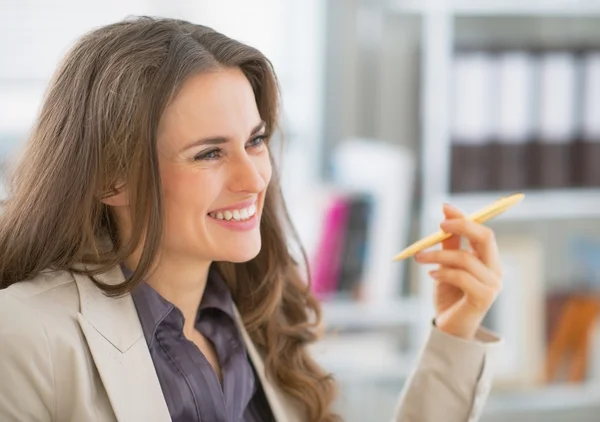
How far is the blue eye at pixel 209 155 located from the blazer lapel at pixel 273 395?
0.33 metres

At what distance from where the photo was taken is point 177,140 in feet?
4.33

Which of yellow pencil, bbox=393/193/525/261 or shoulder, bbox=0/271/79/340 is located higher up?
yellow pencil, bbox=393/193/525/261

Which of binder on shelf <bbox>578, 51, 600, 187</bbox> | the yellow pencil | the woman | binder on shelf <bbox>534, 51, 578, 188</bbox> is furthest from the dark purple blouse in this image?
binder on shelf <bbox>578, 51, 600, 187</bbox>

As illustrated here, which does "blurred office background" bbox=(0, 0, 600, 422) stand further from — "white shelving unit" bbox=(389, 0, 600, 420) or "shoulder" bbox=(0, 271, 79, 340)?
"shoulder" bbox=(0, 271, 79, 340)

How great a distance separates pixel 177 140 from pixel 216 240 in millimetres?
161

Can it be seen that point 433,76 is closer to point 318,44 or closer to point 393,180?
point 393,180

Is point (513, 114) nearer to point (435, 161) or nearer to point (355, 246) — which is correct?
point (435, 161)

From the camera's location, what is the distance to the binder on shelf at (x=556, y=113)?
9.56 ft

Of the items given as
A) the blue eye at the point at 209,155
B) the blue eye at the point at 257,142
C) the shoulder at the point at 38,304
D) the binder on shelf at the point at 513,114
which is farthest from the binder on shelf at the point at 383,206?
the shoulder at the point at 38,304

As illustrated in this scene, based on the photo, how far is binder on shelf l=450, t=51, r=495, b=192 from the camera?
2850 millimetres

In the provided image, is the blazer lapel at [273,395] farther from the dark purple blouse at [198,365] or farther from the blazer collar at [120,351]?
the blazer collar at [120,351]

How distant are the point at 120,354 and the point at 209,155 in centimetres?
31

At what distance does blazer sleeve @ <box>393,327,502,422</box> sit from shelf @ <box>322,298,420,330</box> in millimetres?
1266

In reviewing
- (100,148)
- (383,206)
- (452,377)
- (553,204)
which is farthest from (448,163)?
(100,148)
